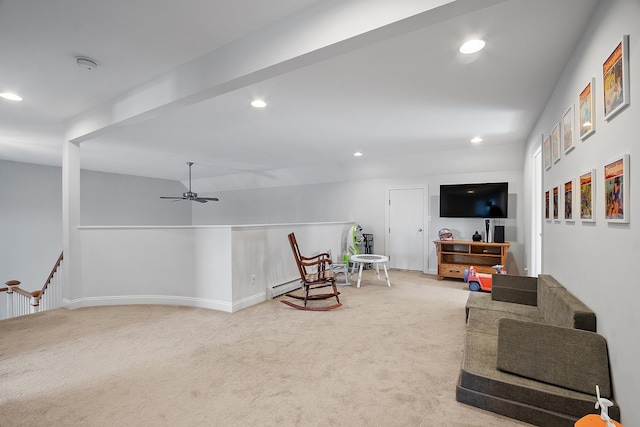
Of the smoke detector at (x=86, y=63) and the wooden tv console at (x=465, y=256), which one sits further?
the wooden tv console at (x=465, y=256)

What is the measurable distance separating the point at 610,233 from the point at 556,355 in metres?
0.74

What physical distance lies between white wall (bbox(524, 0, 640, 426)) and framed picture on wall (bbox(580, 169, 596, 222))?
0.16 ft

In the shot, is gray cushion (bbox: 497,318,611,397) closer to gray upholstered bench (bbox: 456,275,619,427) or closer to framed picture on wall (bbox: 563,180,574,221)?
gray upholstered bench (bbox: 456,275,619,427)

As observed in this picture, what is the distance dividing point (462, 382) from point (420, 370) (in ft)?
1.57

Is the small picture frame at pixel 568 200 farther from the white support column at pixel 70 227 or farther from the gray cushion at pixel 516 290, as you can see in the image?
the white support column at pixel 70 227

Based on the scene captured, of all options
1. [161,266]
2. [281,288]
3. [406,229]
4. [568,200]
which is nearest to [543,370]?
[568,200]

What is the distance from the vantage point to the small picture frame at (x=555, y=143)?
264 centimetres

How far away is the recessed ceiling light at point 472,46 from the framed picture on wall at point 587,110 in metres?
0.75

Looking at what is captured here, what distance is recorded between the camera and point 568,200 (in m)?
2.27

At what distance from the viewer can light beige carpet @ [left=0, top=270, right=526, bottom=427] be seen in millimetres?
1832

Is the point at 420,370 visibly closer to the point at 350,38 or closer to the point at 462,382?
the point at 462,382

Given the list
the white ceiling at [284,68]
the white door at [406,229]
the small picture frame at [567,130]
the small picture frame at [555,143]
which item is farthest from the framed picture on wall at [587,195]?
the white door at [406,229]

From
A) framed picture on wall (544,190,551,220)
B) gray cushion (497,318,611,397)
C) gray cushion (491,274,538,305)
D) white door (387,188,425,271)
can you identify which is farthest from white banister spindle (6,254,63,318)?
framed picture on wall (544,190,551,220)

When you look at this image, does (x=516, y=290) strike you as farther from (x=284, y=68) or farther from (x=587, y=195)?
(x=284, y=68)
